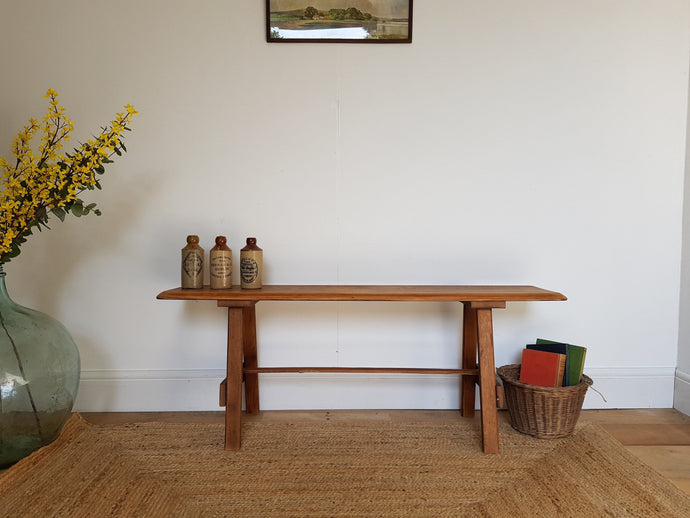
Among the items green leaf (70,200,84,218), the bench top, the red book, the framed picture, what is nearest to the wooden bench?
the bench top

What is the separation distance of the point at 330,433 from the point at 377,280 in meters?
0.75

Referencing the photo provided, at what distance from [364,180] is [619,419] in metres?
1.67

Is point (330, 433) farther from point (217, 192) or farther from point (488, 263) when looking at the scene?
point (217, 192)

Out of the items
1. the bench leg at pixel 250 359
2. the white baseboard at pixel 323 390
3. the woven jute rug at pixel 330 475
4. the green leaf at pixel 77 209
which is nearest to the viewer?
the woven jute rug at pixel 330 475

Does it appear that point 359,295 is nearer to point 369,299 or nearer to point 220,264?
point 369,299

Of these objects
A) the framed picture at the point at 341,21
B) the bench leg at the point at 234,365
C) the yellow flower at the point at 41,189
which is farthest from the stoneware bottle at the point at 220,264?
the framed picture at the point at 341,21

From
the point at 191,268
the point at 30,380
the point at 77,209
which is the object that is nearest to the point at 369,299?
the point at 191,268

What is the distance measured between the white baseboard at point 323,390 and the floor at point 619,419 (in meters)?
0.05

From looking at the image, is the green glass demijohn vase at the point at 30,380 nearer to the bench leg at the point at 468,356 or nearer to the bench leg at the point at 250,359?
the bench leg at the point at 250,359

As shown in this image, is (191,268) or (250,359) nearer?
(191,268)

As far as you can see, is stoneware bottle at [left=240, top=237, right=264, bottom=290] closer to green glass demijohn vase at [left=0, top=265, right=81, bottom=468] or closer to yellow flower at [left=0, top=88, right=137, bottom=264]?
yellow flower at [left=0, top=88, right=137, bottom=264]

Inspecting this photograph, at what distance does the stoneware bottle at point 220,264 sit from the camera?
209cm

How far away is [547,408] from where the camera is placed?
204 centimetres

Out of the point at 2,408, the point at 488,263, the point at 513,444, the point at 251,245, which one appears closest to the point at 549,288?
the point at 488,263
